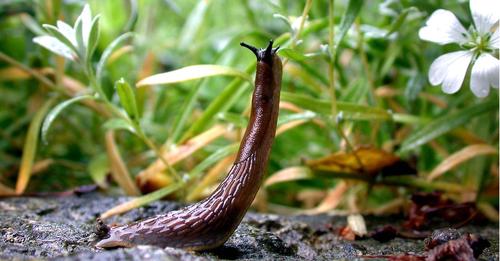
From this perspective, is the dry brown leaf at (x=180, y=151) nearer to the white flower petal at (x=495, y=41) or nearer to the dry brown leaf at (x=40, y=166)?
the dry brown leaf at (x=40, y=166)

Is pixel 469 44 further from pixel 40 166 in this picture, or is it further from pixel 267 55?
pixel 40 166

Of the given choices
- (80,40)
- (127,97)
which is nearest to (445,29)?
(127,97)

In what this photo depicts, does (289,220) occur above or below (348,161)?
below

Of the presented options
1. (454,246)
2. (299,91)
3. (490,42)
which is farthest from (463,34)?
(299,91)

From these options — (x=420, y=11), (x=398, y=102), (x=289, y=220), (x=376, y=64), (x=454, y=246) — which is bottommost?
(x=289, y=220)

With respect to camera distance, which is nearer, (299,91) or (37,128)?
(37,128)

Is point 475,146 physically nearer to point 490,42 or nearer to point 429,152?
point 429,152

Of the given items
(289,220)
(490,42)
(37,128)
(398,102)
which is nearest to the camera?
(490,42)
